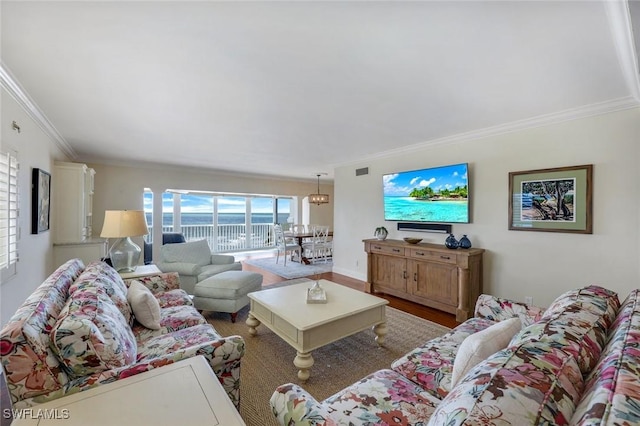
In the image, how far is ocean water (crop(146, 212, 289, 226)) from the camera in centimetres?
739

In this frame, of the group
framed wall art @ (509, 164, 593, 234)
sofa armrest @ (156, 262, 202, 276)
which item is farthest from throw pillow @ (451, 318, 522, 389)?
sofa armrest @ (156, 262, 202, 276)

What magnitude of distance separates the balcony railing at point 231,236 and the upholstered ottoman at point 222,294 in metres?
5.02

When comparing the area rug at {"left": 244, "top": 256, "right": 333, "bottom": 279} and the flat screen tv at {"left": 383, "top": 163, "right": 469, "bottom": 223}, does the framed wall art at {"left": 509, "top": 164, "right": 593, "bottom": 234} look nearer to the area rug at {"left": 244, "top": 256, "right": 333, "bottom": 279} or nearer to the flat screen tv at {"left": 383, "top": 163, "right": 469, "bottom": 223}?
the flat screen tv at {"left": 383, "top": 163, "right": 469, "bottom": 223}

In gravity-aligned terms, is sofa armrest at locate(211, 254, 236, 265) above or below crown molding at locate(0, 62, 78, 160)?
below

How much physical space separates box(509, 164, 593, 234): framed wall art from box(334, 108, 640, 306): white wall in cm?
7

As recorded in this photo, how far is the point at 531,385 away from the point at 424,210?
346 centimetres

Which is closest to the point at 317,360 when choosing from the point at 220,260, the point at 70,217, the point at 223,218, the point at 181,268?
the point at 181,268

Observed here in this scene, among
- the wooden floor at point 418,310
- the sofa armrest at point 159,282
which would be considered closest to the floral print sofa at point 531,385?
the wooden floor at point 418,310

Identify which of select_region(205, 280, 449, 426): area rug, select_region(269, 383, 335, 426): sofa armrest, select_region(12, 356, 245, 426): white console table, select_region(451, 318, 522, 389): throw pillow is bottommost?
select_region(205, 280, 449, 426): area rug

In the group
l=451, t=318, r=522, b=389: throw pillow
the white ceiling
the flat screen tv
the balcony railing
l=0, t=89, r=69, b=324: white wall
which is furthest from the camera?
the balcony railing

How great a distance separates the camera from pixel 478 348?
3.63 ft

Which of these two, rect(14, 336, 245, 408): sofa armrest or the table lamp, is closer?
rect(14, 336, 245, 408): sofa armrest

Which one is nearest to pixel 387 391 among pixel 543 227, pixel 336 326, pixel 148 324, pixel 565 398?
pixel 565 398

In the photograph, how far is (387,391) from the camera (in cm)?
133
